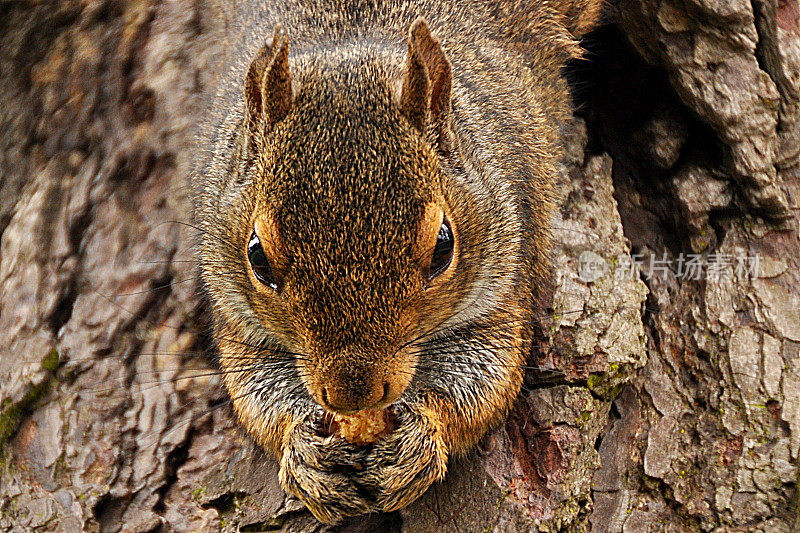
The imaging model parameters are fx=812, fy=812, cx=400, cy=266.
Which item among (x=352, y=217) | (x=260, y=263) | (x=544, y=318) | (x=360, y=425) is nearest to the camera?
(x=352, y=217)

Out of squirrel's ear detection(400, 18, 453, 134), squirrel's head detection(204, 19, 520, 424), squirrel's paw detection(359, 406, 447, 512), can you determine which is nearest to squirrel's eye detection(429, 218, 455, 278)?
squirrel's head detection(204, 19, 520, 424)

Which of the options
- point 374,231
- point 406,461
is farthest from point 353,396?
point 406,461

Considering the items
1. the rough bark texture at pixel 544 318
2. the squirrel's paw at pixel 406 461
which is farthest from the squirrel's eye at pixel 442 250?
the rough bark texture at pixel 544 318

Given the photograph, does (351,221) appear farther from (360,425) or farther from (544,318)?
(544,318)

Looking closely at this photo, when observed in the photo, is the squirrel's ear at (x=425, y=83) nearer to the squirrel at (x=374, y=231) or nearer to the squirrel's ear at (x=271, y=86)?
the squirrel at (x=374, y=231)

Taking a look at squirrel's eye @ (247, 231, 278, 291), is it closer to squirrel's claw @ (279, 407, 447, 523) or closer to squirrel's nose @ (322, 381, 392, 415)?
squirrel's nose @ (322, 381, 392, 415)

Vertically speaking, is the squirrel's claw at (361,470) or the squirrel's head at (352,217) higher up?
the squirrel's head at (352,217)

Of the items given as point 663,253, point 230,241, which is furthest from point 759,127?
point 230,241
